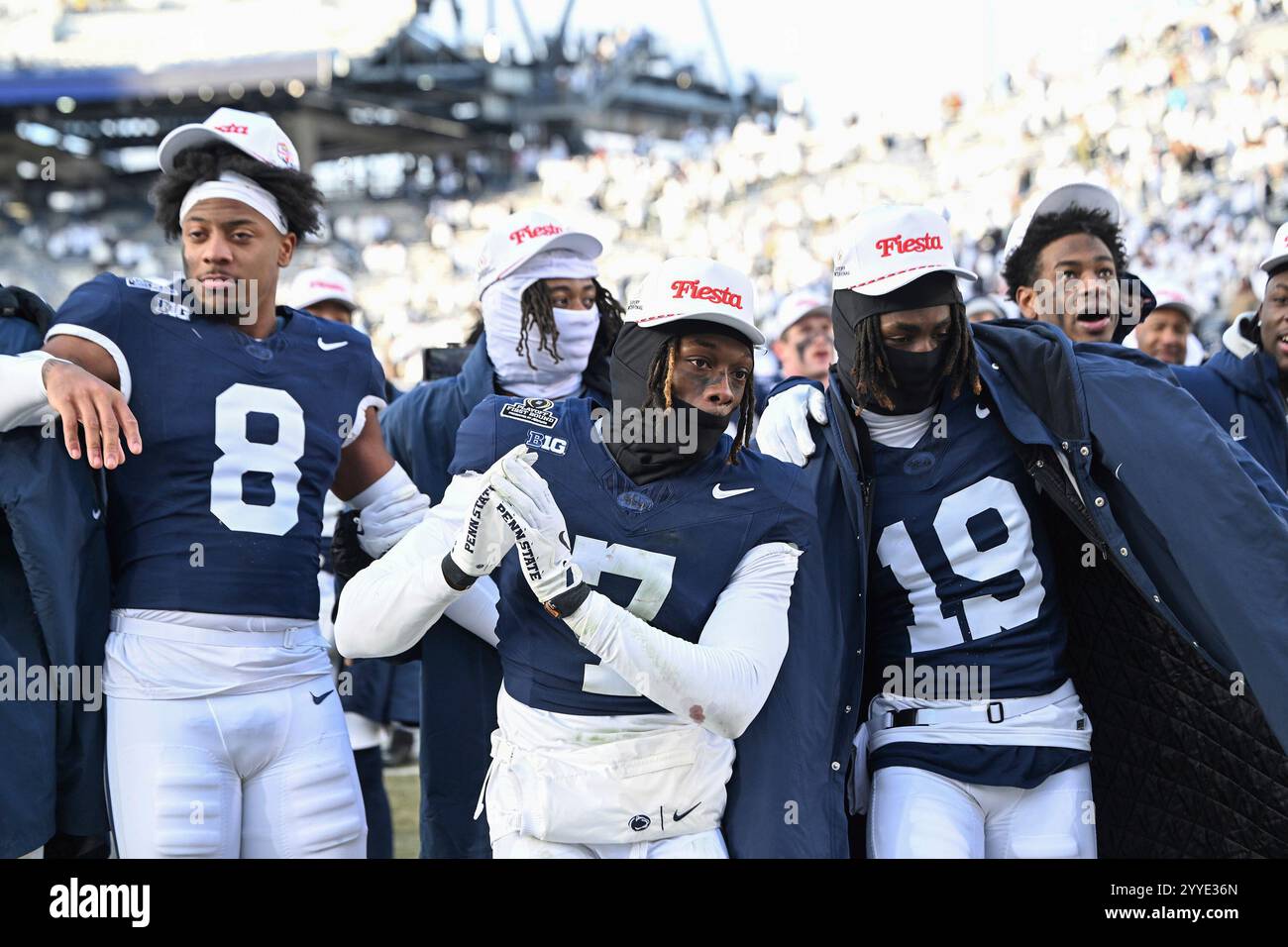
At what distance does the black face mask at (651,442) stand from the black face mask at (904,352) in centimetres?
50

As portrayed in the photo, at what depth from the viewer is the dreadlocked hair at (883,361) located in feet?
10.4

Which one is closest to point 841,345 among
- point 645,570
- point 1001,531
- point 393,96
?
point 1001,531

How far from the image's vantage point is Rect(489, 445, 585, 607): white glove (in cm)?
247

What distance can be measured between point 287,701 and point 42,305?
3.65 ft

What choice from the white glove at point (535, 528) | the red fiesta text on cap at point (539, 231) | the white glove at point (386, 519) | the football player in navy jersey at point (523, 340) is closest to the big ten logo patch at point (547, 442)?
the white glove at point (535, 528)

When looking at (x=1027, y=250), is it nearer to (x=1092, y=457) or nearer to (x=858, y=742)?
(x=1092, y=457)

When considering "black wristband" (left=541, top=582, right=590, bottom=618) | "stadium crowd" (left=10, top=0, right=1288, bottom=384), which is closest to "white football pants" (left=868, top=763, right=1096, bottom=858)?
"black wristband" (left=541, top=582, right=590, bottom=618)

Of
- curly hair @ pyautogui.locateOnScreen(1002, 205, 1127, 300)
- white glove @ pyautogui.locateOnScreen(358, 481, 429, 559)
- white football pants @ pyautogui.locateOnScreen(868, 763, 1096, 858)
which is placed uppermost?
curly hair @ pyautogui.locateOnScreen(1002, 205, 1127, 300)

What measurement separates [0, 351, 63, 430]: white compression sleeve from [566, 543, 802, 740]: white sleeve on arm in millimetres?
1290

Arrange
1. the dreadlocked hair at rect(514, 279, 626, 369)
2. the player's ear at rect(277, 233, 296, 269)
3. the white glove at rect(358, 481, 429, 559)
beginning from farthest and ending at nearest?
the dreadlocked hair at rect(514, 279, 626, 369), the white glove at rect(358, 481, 429, 559), the player's ear at rect(277, 233, 296, 269)

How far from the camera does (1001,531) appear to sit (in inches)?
126

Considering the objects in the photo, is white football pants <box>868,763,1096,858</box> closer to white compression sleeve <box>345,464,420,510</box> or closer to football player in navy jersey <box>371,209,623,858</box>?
white compression sleeve <box>345,464,420,510</box>
